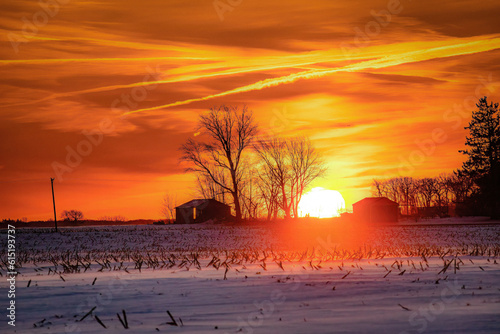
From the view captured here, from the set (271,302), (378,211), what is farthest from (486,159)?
(271,302)

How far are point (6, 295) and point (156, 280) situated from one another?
7.75 feet

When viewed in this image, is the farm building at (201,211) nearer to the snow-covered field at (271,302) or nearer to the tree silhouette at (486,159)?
the tree silhouette at (486,159)

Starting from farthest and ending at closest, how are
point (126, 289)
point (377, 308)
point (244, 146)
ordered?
point (244, 146) < point (126, 289) < point (377, 308)

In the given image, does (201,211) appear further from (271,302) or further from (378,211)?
(271,302)

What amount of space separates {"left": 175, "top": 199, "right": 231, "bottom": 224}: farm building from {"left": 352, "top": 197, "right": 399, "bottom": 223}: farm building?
24.1 meters

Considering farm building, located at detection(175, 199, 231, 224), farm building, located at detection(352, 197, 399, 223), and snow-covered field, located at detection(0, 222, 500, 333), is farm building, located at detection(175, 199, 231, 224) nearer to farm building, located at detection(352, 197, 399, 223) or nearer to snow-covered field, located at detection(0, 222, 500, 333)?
farm building, located at detection(352, 197, 399, 223)

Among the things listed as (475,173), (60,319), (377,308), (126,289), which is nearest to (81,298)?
(126,289)

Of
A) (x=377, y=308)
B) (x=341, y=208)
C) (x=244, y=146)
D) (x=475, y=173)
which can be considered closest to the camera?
(x=377, y=308)

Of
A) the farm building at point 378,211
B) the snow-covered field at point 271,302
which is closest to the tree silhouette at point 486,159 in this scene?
the farm building at point 378,211

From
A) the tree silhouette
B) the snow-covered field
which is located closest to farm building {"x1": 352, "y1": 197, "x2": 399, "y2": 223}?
the tree silhouette

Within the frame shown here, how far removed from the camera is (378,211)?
89875mm

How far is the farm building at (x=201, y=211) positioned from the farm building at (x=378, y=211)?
24.1 m

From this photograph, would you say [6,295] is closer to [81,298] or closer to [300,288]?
[81,298]

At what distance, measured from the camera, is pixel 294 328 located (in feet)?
17.4
